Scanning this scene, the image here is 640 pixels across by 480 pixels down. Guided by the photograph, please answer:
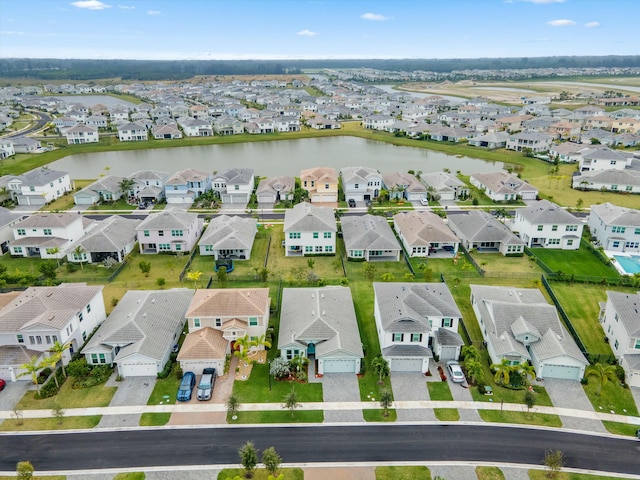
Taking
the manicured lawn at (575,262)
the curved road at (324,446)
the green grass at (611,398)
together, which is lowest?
the curved road at (324,446)

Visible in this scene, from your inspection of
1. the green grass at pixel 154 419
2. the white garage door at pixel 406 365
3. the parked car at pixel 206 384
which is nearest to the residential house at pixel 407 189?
the white garage door at pixel 406 365

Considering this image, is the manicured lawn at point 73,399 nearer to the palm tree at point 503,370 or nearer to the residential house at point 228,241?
the residential house at point 228,241

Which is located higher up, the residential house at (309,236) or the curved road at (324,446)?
the residential house at (309,236)

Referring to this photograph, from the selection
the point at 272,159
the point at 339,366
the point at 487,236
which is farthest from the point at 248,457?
the point at 272,159

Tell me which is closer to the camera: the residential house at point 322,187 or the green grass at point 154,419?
the green grass at point 154,419

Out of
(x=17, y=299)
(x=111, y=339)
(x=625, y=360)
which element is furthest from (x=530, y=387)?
(x=17, y=299)

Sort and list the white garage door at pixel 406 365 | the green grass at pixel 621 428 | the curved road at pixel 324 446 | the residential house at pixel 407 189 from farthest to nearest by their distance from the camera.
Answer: the residential house at pixel 407 189
the white garage door at pixel 406 365
the green grass at pixel 621 428
the curved road at pixel 324 446
